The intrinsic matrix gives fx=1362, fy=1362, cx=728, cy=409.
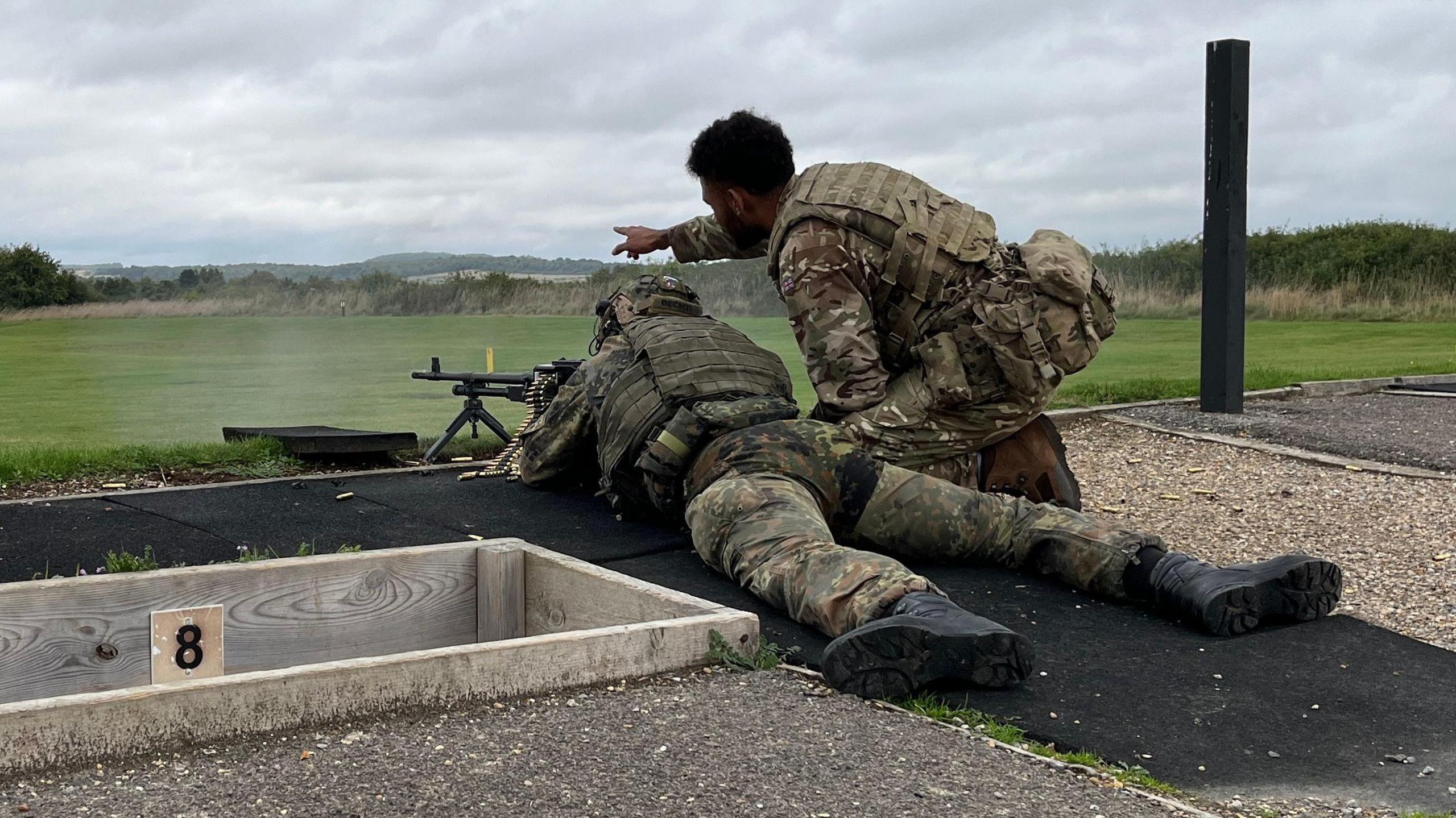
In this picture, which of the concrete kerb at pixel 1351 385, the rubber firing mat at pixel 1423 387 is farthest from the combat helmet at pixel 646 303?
the rubber firing mat at pixel 1423 387

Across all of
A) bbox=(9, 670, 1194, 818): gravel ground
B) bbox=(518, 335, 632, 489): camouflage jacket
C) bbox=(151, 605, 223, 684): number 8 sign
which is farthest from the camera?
bbox=(518, 335, 632, 489): camouflage jacket

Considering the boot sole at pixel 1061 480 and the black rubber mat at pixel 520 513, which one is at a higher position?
the boot sole at pixel 1061 480

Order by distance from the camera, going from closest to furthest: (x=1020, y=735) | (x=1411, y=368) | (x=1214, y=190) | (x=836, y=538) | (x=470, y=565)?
(x=1020, y=735)
(x=470, y=565)
(x=836, y=538)
(x=1214, y=190)
(x=1411, y=368)

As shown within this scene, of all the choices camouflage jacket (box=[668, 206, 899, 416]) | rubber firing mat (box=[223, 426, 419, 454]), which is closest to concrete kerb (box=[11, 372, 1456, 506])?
rubber firing mat (box=[223, 426, 419, 454])

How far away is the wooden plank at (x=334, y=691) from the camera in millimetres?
2682

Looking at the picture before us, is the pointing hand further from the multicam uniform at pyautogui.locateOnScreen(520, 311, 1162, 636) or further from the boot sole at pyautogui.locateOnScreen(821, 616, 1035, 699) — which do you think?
A: the boot sole at pyautogui.locateOnScreen(821, 616, 1035, 699)

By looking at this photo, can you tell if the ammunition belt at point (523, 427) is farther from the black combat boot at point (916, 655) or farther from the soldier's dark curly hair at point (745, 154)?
the black combat boot at point (916, 655)

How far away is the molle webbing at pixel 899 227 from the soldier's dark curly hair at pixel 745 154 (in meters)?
0.11

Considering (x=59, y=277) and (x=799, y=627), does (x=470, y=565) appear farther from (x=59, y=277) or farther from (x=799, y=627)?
(x=59, y=277)

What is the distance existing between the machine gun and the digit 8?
126 inches

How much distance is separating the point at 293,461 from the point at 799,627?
4542 millimetres

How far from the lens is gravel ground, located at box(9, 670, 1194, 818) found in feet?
8.27

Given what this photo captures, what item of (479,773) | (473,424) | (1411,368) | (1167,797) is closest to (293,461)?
(473,424)

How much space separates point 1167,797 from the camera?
273 centimetres
